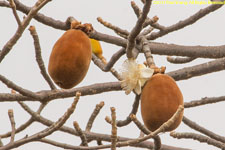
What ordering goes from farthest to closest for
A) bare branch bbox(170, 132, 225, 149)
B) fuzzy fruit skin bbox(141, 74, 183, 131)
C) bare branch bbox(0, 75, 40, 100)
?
1. bare branch bbox(170, 132, 225, 149)
2. bare branch bbox(0, 75, 40, 100)
3. fuzzy fruit skin bbox(141, 74, 183, 131)

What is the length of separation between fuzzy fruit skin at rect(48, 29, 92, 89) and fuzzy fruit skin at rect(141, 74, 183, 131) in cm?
17

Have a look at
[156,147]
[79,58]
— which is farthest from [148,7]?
[156,147]

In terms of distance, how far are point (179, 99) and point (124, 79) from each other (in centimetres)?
23

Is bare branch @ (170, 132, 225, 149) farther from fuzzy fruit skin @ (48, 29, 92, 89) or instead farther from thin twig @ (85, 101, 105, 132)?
fuzzy fruit skin @ (48, 29, 92, 89)

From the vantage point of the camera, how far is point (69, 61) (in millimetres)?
1040

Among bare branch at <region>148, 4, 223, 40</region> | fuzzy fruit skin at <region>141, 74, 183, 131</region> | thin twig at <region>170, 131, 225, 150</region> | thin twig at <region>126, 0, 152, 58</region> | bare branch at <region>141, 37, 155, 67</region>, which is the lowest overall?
thin twig at <region>170, 131, 225, 150</region>

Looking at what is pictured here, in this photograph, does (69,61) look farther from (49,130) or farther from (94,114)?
(94,114)

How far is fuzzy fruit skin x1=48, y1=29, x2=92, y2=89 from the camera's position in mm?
1043

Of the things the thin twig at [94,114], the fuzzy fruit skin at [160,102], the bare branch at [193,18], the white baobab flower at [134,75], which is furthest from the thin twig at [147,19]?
the thin twig at [94,114]

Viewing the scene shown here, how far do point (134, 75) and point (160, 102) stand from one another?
0.20 m

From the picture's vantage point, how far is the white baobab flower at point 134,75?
1.14 meters

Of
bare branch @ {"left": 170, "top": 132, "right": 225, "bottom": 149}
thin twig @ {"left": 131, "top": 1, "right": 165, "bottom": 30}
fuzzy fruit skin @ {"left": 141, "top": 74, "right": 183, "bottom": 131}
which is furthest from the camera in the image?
bare branch @ {"left": 170, "top": 132, "right": 225, "bottom": 149}

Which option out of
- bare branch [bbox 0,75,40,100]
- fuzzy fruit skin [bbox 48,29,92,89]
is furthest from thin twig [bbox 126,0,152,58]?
bare branch [bbox 0,75,40,100]

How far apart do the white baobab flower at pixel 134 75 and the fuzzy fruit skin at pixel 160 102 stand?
0.07 m
